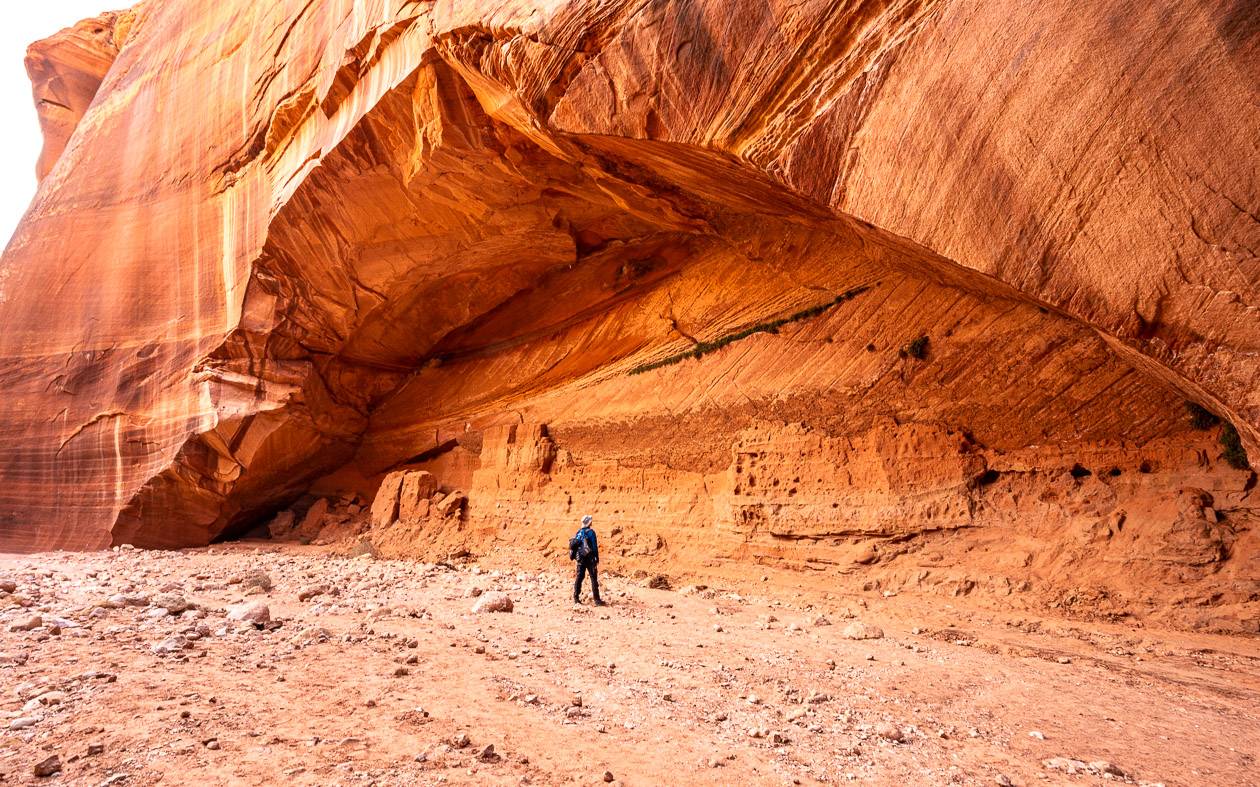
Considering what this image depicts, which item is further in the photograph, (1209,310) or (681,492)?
(681,492)

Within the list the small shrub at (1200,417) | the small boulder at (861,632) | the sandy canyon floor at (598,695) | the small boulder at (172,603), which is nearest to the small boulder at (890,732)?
the sandy canyon floor at (598,695)

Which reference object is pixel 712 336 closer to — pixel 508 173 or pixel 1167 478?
pixel 508 173

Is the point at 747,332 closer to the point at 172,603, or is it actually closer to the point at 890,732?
the point at 890,732

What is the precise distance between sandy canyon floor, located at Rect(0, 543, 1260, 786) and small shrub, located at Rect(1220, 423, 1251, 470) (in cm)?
150

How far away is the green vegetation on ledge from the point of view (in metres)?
8.44

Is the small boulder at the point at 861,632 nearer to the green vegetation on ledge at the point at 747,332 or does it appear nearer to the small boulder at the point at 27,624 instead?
the green vegetation on ledge at the point at 747,332

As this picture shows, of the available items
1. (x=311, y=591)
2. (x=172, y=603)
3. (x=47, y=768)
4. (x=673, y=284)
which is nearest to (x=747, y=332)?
(x=673, y=284)

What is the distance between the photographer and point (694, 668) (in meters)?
4.24

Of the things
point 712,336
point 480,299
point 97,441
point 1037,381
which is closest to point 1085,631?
point 1037,381

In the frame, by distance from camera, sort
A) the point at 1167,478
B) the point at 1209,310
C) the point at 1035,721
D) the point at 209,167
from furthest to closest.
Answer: the point at 209,167 < the point at 1167,478 < the point at 1209,310 < the point at 1035,721

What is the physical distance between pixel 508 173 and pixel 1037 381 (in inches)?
282

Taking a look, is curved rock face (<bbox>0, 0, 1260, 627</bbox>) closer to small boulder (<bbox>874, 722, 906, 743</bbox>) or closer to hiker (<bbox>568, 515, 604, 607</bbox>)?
hiker (<bbox>568, 515, 604, 607</bbox>)

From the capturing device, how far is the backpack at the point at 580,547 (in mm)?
6704

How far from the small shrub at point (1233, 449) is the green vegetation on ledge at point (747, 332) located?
3.75 m
